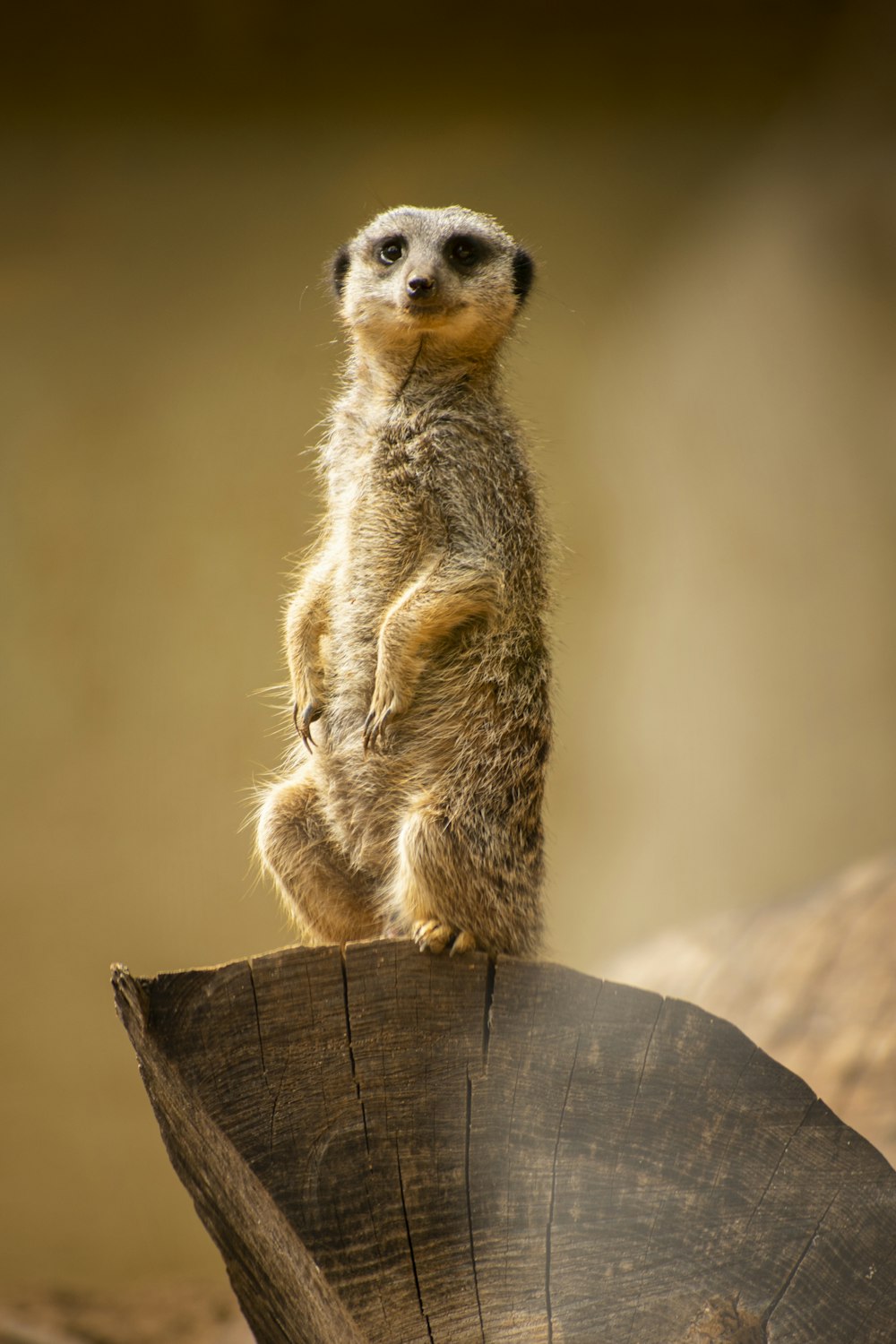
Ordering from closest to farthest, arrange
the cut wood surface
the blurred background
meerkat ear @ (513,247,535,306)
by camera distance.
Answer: meerkat ear @ (513,247,535,306) → the blurred background → the cut wood surface

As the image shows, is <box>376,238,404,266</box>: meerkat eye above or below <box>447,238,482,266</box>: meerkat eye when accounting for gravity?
above

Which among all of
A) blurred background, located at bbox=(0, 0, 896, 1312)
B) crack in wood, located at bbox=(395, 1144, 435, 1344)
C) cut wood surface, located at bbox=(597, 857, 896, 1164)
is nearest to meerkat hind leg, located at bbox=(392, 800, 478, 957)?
crack in wood, located at bbox=(395, 1144, 435, 1344)

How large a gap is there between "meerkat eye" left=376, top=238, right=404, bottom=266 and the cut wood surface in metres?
2.25

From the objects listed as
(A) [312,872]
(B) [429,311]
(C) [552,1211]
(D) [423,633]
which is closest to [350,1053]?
(C) [552,1211]

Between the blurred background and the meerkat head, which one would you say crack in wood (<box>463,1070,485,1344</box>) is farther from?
the meerkat head

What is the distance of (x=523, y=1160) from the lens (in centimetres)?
167

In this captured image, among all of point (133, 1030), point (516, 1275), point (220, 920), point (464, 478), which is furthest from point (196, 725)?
point (516, 1275)

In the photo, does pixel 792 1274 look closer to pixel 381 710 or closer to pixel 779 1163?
pixel 779 1163

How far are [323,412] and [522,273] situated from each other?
2.95 feet

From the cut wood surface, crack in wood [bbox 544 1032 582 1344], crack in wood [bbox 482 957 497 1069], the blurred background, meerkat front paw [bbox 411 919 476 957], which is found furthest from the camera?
the cut wood surface

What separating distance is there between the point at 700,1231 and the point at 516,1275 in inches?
10.3

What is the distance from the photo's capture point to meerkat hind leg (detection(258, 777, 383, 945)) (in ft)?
7.52

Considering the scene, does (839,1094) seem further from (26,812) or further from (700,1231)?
(26,812)

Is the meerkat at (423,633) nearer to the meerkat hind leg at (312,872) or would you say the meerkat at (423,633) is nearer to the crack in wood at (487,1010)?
the meerkat hind leg at (312,872)
